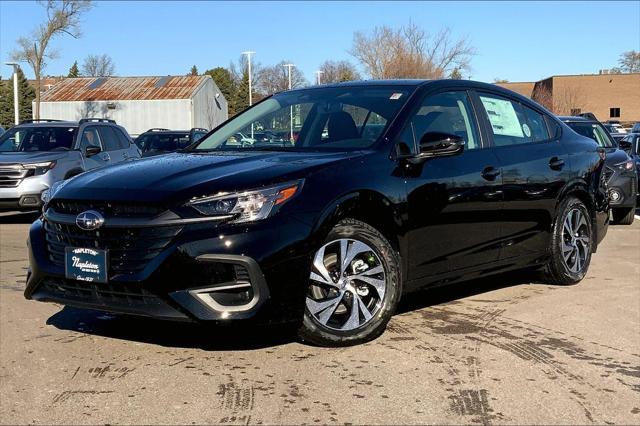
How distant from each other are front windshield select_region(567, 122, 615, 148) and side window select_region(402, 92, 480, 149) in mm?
7689

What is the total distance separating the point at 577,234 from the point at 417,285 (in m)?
2.32

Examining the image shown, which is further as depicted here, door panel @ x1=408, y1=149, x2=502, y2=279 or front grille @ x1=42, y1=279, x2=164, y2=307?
door panel @ x1=408, y1=149, x2=502, y2=279

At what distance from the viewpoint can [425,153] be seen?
16.4ft

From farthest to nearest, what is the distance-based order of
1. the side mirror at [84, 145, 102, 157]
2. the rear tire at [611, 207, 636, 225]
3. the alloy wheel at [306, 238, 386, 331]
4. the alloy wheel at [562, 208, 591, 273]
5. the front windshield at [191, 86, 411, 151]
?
the side mirror at [84, 145, 102, 157] < the rear tire at [611, 207, 636, 225] < the alloy wheel at [562, 208, 591, 273] < the front windshield at [191, 86, 411, 151] < the alloy wheel at [306, 238, 386, 331]

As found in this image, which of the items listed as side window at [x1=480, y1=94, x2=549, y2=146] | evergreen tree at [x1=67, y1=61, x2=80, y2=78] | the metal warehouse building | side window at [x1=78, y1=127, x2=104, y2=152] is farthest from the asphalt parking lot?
evergreen tree at [x1=67, y1=61, x2=80, y2=78]

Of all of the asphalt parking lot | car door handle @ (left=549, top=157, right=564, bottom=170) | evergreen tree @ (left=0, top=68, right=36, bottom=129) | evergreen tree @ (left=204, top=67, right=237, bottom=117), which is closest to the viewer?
the asphalt parking lot

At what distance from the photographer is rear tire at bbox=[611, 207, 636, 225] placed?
11.6 meters

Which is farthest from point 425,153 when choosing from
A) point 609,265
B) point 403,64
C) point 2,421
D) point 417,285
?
point 403,64

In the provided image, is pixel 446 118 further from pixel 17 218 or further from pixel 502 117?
pixel 17 218

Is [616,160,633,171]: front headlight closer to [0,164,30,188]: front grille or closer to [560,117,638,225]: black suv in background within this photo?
[560,117,638,225]: black suv in background

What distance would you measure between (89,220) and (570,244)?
4.25 meters

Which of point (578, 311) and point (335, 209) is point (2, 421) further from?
point (578, 311)

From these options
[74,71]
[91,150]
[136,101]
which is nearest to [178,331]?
[91,150]

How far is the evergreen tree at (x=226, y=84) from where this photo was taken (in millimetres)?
93213
